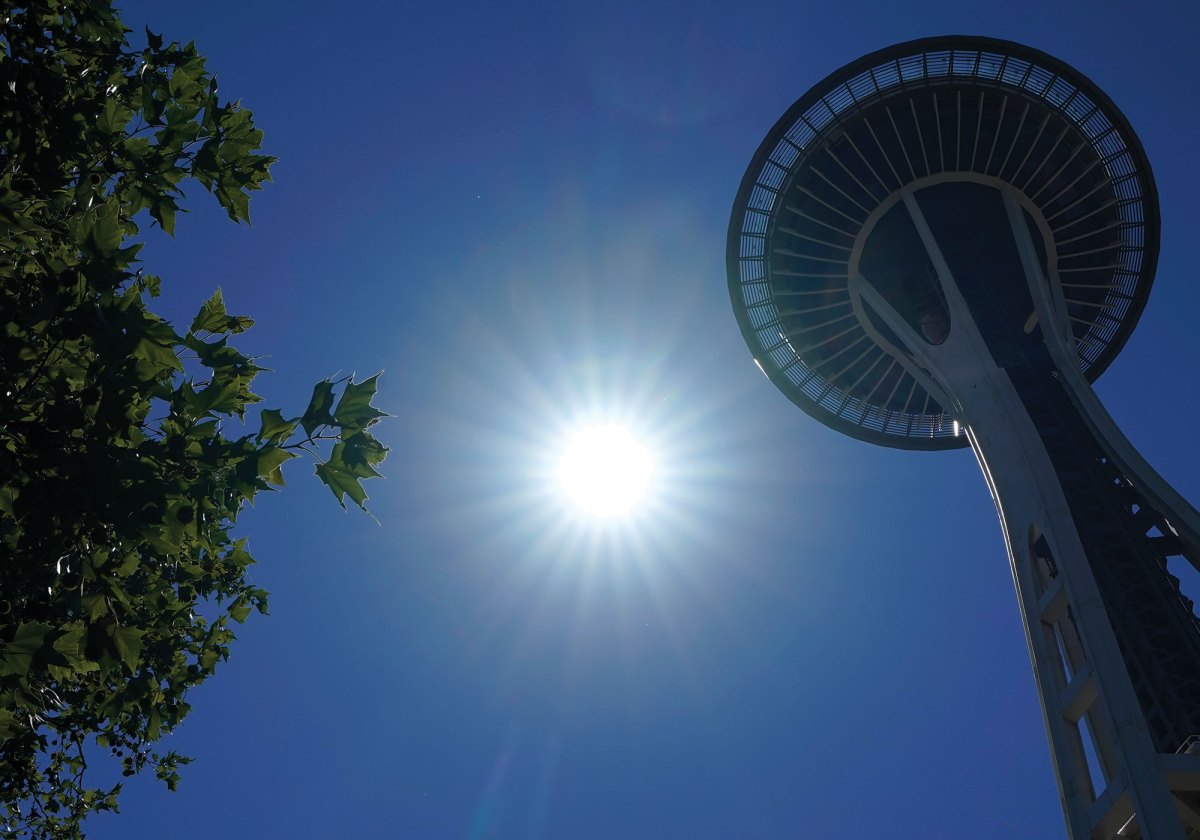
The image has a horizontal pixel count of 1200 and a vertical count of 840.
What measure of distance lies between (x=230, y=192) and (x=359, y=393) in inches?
92.5

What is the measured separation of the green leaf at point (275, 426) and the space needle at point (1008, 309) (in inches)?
744

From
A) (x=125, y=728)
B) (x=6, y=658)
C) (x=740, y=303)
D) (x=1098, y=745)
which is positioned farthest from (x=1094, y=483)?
(x=6, y=658)

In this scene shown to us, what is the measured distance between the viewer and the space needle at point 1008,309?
66.3ft

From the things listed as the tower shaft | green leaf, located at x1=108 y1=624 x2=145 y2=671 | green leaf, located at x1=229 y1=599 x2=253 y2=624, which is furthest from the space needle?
green leaf, located at x1=108 y1=624 x2=145 y2=671

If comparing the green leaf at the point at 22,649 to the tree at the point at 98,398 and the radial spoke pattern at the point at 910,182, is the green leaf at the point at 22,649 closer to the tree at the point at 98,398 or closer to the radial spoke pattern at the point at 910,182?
the tree at the point at 98,398

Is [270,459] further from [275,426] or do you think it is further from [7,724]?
[7,724]

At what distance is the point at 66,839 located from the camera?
7.55m

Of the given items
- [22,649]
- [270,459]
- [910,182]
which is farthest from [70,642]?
[910,182]

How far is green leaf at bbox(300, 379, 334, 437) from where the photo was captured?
452 cm

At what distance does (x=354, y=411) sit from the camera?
459 cm

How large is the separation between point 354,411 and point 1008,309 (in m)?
33.7

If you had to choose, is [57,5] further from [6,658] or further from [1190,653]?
[1190,653]

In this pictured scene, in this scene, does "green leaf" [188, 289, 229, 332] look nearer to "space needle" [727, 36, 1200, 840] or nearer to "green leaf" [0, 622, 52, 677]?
"green leaf" [0, 622, 52, 677]

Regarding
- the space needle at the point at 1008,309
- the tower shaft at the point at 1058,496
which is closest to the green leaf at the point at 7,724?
the tower shaft at the point at 1058,496
